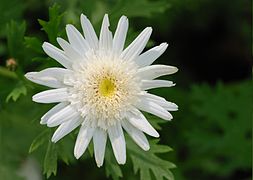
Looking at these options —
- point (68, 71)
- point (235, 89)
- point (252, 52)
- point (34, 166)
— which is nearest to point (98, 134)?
point (68, 71)

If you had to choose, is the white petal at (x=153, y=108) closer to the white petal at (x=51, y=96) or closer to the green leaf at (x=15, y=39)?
the white petal at (x=51, y=96)

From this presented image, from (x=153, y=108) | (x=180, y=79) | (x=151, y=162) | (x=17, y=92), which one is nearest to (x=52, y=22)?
(x=17, y=92)

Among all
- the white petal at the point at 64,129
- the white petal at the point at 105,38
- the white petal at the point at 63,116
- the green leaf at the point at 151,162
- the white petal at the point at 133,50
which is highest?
the white petal at the point at 105,38

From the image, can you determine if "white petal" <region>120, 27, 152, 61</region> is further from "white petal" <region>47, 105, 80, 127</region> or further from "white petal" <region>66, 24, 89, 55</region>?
"white petal" <region>47, 105, 80, 127</region>

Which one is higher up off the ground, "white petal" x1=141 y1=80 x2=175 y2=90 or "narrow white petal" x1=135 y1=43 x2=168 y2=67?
"narrow white petal" x1=135 y1=43 x2=168 y2=67

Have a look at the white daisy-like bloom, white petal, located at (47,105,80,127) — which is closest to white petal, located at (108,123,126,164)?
the white daisy-like bloom

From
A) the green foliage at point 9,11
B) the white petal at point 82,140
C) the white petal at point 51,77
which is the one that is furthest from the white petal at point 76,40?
the green foliage at point 9,11

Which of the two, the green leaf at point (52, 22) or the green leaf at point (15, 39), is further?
the green leaf at point (15, 39)
